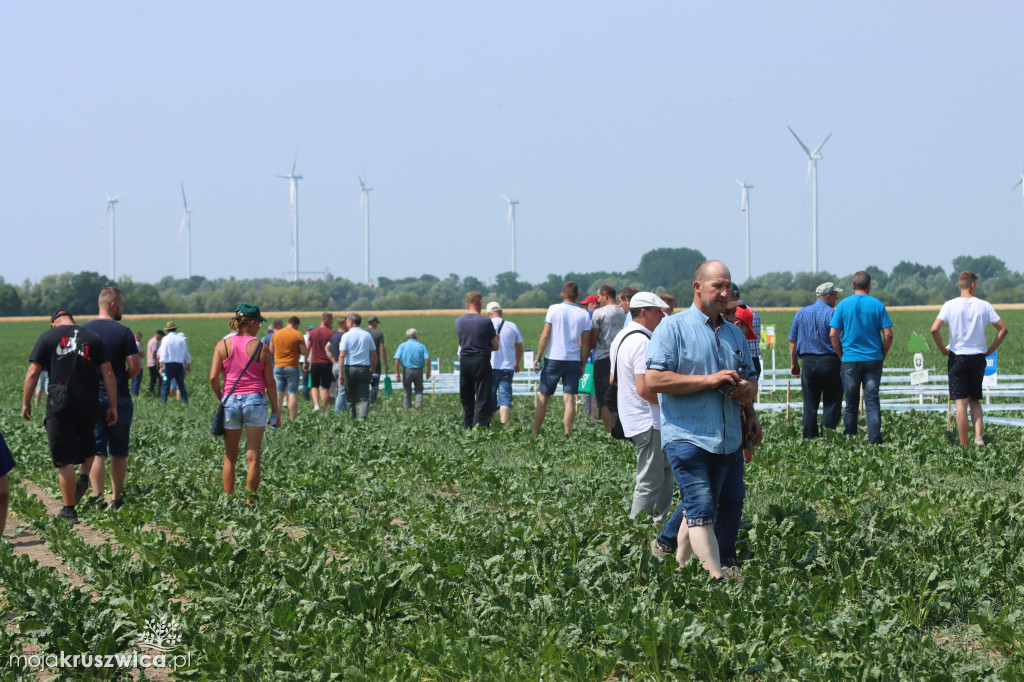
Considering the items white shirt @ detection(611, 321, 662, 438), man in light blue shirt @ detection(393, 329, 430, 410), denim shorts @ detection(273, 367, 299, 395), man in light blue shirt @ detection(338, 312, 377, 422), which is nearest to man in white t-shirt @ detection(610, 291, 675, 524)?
white shirt @ detection(611, 321, 662, 438)

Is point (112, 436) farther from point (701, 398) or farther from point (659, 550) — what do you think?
point (701, 398)

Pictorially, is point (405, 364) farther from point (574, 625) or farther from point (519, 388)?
point (574, 625)

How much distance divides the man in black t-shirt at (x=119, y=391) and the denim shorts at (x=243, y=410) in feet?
2.90

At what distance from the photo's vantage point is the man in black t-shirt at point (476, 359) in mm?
12172

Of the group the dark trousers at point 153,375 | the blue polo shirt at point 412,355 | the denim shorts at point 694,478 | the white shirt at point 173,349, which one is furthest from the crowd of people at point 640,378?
the dark trousers at point 153,375

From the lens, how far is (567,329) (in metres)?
11.3

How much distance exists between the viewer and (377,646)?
462cm

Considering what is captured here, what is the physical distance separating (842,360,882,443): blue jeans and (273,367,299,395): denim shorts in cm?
837

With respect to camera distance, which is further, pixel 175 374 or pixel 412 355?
pixel 175 374

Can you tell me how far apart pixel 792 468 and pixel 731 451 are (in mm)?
3872

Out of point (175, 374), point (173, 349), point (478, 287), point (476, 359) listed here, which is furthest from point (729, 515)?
point (478, 287)

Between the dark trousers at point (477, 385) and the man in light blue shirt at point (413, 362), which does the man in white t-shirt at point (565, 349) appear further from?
the man in light blue shirt at point (413, 362)

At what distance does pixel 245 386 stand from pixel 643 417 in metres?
3.44

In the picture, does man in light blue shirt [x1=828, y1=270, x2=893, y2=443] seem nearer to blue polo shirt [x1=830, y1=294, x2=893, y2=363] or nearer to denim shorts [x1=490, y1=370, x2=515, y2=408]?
blue polo shirt [x1=830, y1=294, x2=893, y2=363]
